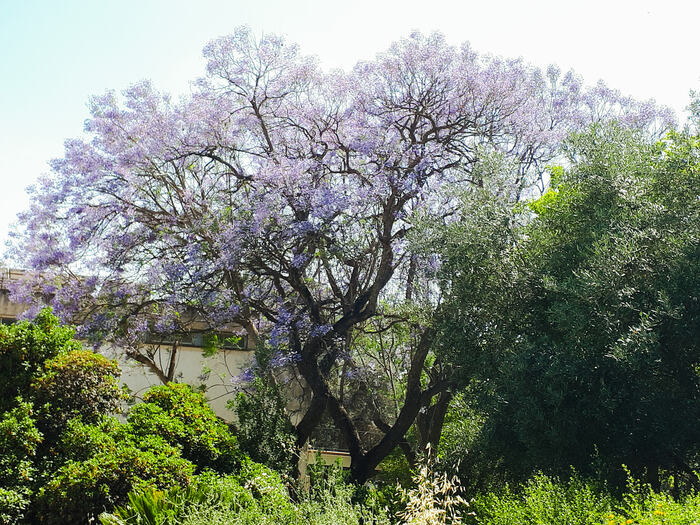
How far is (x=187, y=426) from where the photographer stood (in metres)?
9.63

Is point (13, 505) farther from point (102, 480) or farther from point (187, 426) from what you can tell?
point (187, 426)

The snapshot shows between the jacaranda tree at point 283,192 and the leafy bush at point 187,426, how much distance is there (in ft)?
10.0

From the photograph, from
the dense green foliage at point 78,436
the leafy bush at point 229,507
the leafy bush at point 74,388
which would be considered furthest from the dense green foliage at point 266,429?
the leafy bush at point 74,388

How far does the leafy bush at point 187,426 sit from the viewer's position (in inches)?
364

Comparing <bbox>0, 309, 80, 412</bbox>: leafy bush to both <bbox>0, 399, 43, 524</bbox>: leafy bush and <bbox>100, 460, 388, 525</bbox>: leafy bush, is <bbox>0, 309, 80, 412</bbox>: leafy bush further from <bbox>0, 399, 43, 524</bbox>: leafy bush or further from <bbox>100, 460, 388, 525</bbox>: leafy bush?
<bbox>100, 460, 388, 525</bbox>: leafy bush

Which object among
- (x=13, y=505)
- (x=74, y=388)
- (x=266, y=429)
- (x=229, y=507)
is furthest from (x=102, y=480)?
(x=266, y=429)

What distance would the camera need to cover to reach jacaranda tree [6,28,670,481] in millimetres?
12742

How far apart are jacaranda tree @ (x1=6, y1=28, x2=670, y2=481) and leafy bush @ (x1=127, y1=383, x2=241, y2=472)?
305cm

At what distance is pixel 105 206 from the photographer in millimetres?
13703

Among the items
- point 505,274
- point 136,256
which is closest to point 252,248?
point 136,256

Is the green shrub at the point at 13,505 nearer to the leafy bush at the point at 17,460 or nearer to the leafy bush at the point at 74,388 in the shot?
the leafy bush at the point at 17,460

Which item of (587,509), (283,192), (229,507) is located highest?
(283,192)

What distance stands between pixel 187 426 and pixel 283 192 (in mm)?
4773

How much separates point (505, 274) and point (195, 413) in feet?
16.1
